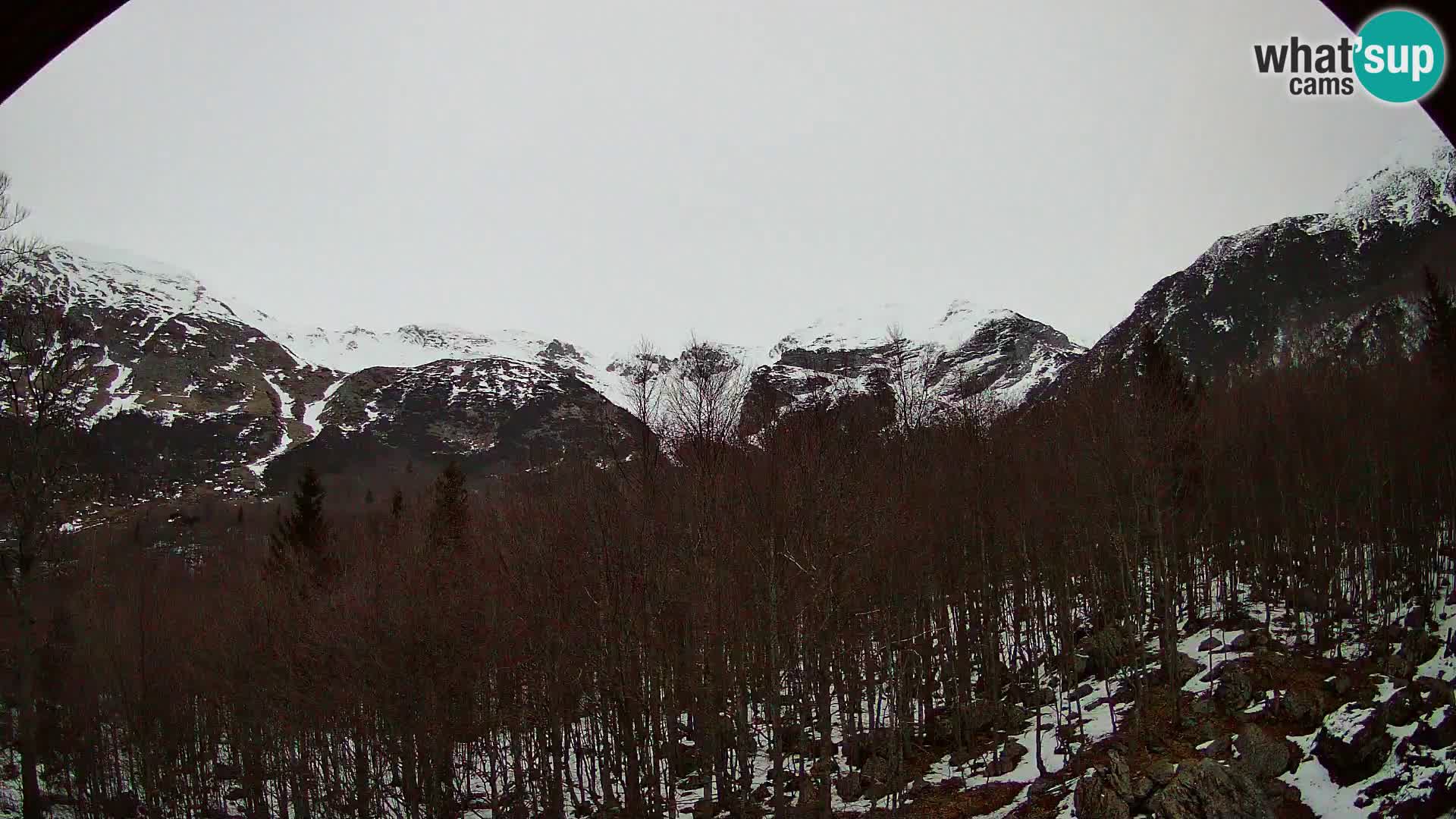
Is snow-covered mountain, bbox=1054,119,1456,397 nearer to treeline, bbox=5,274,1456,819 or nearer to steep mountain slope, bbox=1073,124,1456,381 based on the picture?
steep mountain slope, bbox=1073,124,1456,381

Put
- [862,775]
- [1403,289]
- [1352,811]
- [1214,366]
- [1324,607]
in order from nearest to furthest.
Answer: [1352,811], [862,775], [1324,607], [1403,289], [1214,366]

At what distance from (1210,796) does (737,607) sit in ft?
37.7

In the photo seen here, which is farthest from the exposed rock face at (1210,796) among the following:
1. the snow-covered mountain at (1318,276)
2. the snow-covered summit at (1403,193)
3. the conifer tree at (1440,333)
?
the snow-covered summit at (1403,193)

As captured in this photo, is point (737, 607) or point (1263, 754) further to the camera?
point (737, 607)

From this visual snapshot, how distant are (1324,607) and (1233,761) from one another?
13816 millimetres

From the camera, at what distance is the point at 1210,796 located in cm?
1459

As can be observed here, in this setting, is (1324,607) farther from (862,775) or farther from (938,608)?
(862,775)

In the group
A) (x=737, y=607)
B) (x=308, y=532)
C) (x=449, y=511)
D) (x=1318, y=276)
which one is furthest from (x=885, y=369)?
(x=1318, y=276)

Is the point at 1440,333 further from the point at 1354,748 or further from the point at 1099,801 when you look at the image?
the point at 1099,801

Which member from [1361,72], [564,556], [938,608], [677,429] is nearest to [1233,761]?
[938,608]

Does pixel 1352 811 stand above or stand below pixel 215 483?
below

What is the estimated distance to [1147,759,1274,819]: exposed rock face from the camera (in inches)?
564

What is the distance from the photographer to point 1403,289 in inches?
3529

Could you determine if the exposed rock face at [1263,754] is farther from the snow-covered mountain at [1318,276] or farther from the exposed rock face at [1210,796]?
the snow-covered mountain at [1318,276]
